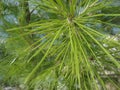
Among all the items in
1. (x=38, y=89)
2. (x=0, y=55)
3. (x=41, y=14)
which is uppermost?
(x=41, y=14)

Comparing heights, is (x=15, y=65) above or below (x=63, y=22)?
A: below

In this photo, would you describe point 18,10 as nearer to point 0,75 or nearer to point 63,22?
point 0,75

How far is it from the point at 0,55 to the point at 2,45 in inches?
7.0

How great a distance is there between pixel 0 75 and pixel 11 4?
0.40 meters

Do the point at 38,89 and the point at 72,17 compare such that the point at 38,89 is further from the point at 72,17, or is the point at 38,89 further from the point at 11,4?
the point at 72,17

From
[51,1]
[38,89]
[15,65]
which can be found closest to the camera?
[51,1]

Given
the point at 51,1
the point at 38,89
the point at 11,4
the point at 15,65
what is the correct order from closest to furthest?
1. the point at 51,1
2. the point at 15,65
3. the point at 11,4
4. the point at 38,89

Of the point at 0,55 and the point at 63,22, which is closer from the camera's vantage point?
the point at 63,22

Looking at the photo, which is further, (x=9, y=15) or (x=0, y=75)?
(x=0, y=75)

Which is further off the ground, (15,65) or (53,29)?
(53,29)

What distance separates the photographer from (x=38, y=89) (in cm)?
141

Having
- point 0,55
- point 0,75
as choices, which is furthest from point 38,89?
point 0,55

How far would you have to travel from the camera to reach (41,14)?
1286 mm

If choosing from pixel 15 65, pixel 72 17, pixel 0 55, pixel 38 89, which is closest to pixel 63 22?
pixel 72 17
